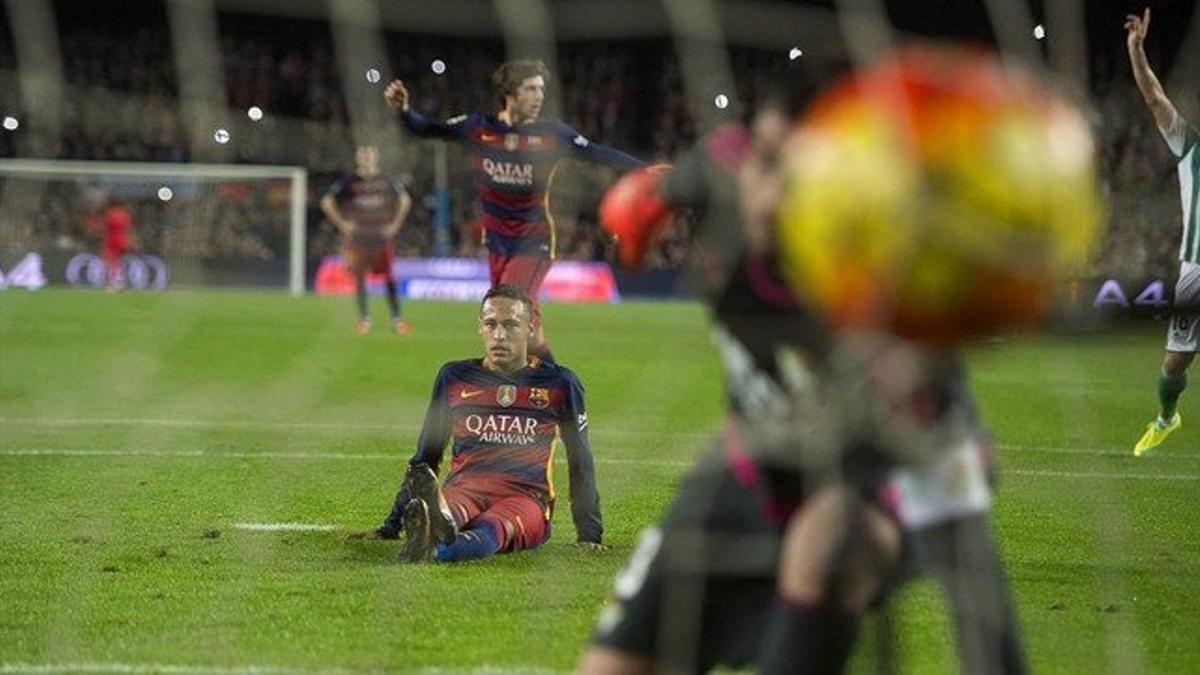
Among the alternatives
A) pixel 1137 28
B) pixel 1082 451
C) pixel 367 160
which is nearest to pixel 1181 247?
pixel 1082 451

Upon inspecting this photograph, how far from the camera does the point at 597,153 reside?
28.0ft

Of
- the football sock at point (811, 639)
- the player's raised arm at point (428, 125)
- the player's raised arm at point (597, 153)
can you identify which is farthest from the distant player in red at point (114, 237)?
the football sock at point (811, 639)

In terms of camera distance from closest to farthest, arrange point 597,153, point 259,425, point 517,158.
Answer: point 597,153 → point 517,158 → point 259,425

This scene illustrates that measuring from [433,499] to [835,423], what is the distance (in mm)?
3768

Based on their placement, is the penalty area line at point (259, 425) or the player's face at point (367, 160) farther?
the player's face at point (367, 160)

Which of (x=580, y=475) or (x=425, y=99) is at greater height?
(x=425, y=99)

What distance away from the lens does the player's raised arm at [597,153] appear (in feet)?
26.2

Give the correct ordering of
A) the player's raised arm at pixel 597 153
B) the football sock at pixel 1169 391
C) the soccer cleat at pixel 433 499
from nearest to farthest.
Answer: the soccer cleat at pixel 433 499 < the player's raised arm at pixel 597 153 < the football sock at pixel 1169 391

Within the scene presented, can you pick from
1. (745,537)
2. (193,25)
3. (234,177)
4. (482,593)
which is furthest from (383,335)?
(745,537)

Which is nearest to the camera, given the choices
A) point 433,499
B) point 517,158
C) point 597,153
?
point 433,499

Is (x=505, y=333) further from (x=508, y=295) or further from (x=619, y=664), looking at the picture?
(x=619, y=664)

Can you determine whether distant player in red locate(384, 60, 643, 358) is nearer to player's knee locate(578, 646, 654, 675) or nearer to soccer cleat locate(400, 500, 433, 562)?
soccer cleat locate(400, 500, 433, 562)

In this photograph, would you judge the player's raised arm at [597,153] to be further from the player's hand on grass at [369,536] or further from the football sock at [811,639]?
the football sock at [811,639]

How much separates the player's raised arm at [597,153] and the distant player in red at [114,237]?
20.9 meters
